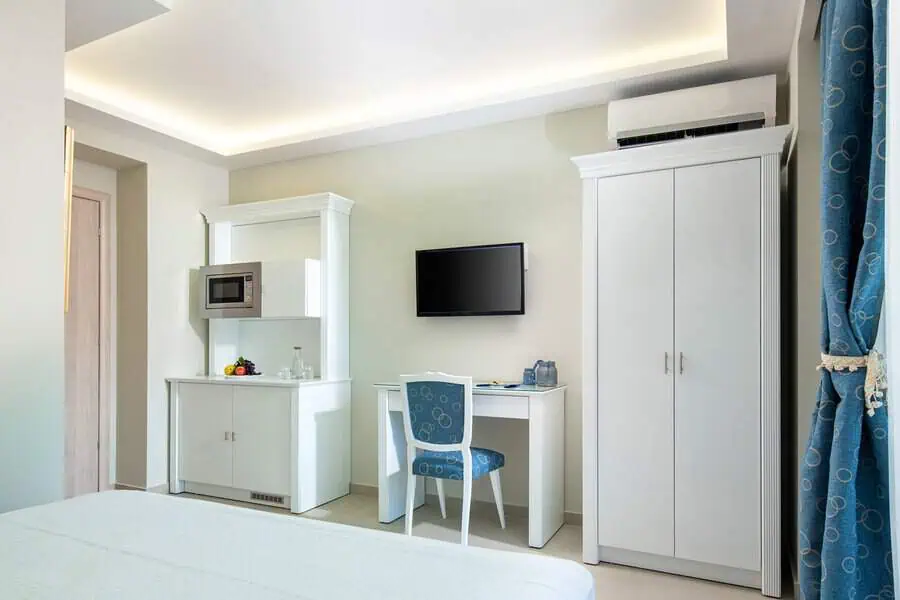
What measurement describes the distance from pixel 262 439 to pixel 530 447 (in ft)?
6.13

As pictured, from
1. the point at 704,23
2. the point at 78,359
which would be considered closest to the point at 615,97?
the point at 704,23

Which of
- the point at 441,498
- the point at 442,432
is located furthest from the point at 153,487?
the point at 442,432

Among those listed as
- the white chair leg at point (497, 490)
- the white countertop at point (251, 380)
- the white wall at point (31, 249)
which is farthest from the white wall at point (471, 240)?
the white wall at point (31, 249)

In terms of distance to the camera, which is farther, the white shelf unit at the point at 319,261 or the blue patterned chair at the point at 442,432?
the white shelf unit at the point at 319,261

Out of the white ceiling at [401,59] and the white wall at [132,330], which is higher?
the white ceiling at [401,59]

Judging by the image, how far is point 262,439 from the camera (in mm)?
4133

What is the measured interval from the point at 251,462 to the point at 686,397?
2846 mm

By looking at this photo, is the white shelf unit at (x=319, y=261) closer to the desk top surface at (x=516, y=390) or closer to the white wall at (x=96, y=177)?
the white wall at (x=96, y=177)

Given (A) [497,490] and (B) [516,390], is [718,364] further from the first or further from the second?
(A) [497,490]

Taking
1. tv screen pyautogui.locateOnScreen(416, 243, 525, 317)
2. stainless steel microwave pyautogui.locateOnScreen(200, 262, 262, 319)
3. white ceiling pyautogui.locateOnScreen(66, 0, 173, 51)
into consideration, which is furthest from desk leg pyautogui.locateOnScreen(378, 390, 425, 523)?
white ceiling pyautogui.locateOnScreen(66, 0, 173, 51)

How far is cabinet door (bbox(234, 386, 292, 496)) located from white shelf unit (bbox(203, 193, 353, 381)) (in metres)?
0.39

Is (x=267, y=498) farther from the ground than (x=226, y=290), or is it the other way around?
(x=226, y=290)

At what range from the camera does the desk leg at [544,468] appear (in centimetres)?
336

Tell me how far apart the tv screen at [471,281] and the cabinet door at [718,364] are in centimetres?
111
